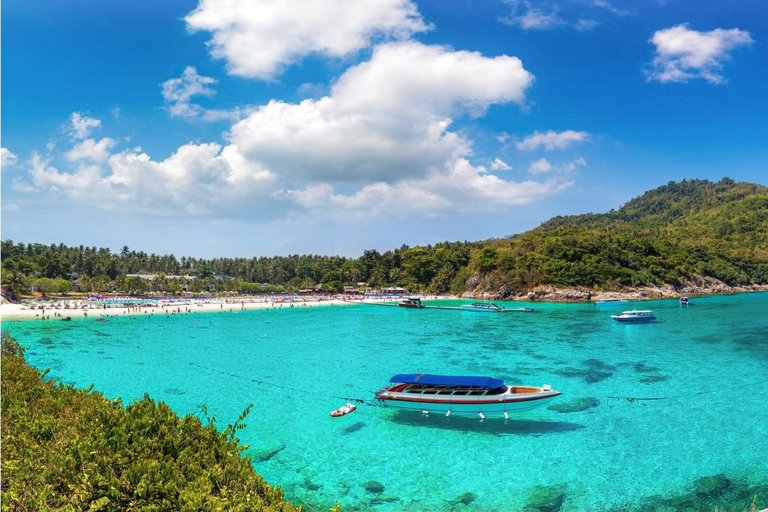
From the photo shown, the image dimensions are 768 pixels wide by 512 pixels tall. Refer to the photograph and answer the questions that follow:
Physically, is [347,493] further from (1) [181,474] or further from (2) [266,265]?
(2) [266,265]

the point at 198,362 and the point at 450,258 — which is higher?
the point at 450,258

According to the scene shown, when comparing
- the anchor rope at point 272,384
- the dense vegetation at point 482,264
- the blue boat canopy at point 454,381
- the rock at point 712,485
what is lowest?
the anchor rope at point 272,384

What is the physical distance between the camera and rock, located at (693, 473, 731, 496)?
16875 mm

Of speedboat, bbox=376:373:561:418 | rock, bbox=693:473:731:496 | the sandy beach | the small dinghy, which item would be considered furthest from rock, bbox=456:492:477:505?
the sandy beach

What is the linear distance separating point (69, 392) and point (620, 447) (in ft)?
79.9

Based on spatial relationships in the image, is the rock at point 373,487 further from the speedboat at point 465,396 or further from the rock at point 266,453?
the speedboat at point 465,396

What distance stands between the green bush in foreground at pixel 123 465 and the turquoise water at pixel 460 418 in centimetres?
763

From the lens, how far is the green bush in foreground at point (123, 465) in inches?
322

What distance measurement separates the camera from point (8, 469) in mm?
8812

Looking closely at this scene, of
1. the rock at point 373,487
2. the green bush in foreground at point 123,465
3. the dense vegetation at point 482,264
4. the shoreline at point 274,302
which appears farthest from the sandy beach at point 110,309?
the rock at point 373,487

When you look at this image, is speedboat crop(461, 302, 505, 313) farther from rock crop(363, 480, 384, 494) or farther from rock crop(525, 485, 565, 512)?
rock crop(363, 480, 384, 494)

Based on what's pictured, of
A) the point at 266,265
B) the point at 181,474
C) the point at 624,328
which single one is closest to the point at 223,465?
the point at 181,474

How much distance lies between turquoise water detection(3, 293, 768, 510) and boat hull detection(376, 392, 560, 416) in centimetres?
71

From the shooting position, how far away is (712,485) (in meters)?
17.4
